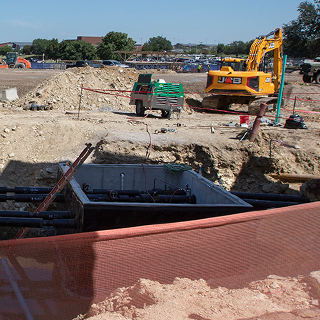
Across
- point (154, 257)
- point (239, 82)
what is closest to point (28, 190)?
point (154, 257)

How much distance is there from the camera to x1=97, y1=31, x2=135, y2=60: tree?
2781 inches

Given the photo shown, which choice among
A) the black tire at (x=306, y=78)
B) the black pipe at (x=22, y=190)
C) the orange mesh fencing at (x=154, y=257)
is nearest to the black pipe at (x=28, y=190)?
the black pipe at (x=22, y=190)

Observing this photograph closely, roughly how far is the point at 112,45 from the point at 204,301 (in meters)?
71.0

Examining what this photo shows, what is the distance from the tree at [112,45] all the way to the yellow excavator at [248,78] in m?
55.3

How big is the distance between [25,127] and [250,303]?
9.70 metres

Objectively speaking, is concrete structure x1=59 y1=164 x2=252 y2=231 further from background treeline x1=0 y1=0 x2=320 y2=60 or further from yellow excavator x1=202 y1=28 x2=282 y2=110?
background treeline x1=0 y1=0 x2=320 y2=60

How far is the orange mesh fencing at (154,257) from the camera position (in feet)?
11.5

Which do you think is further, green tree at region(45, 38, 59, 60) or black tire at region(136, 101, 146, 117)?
green tree at region(45, 38, 59, 60)

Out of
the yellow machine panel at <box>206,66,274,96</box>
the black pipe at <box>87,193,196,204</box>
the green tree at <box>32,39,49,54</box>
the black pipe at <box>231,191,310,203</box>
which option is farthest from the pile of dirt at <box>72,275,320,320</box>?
the green tree at <box>32,39,49,54</box>

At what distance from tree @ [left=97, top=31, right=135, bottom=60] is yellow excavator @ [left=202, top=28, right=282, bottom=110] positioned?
55290 millimetres

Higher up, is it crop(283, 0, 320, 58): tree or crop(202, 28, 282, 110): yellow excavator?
crop(283, 0, 320, 58): tree

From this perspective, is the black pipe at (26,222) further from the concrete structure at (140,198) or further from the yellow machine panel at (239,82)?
the yellow machine panel at (239,82)

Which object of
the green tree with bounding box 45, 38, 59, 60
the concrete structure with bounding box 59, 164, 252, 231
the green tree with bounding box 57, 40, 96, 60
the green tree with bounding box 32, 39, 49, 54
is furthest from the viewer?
the green tree with bounding box 32, 39, 49, 54

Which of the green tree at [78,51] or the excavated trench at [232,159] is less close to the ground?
the green tree at [78,51]
